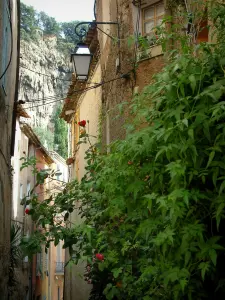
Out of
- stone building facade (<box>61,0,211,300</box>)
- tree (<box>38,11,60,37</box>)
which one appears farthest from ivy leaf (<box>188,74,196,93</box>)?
tree (<box>38,11,60,37</box>)

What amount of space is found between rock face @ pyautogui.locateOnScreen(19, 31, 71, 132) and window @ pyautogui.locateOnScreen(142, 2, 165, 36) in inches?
1622

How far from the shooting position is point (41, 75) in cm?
5516

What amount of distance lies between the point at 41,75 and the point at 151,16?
152 feet

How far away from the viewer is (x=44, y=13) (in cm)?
8238

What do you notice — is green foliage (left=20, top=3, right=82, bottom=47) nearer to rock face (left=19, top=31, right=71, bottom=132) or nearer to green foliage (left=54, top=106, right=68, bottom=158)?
rock face (left=19, top=31, right=71, bottom=132)

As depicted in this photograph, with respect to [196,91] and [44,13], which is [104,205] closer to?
[196,91]

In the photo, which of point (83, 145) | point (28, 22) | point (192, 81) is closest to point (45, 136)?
point (28, 22)

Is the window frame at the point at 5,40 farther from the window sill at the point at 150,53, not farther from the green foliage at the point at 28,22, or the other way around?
the green foliage at the point at 28,22

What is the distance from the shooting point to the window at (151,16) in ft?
32.3

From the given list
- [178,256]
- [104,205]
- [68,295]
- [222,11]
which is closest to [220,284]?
[178,256]

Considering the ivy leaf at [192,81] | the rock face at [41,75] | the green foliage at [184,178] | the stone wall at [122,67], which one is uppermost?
the rock face at [41,75]

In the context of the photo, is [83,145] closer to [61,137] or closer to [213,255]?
[213,255]

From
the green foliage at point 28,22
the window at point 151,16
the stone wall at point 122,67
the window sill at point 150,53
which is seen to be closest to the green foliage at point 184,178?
the stone wall at point 122,67

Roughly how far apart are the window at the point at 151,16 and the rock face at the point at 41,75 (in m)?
41.2
